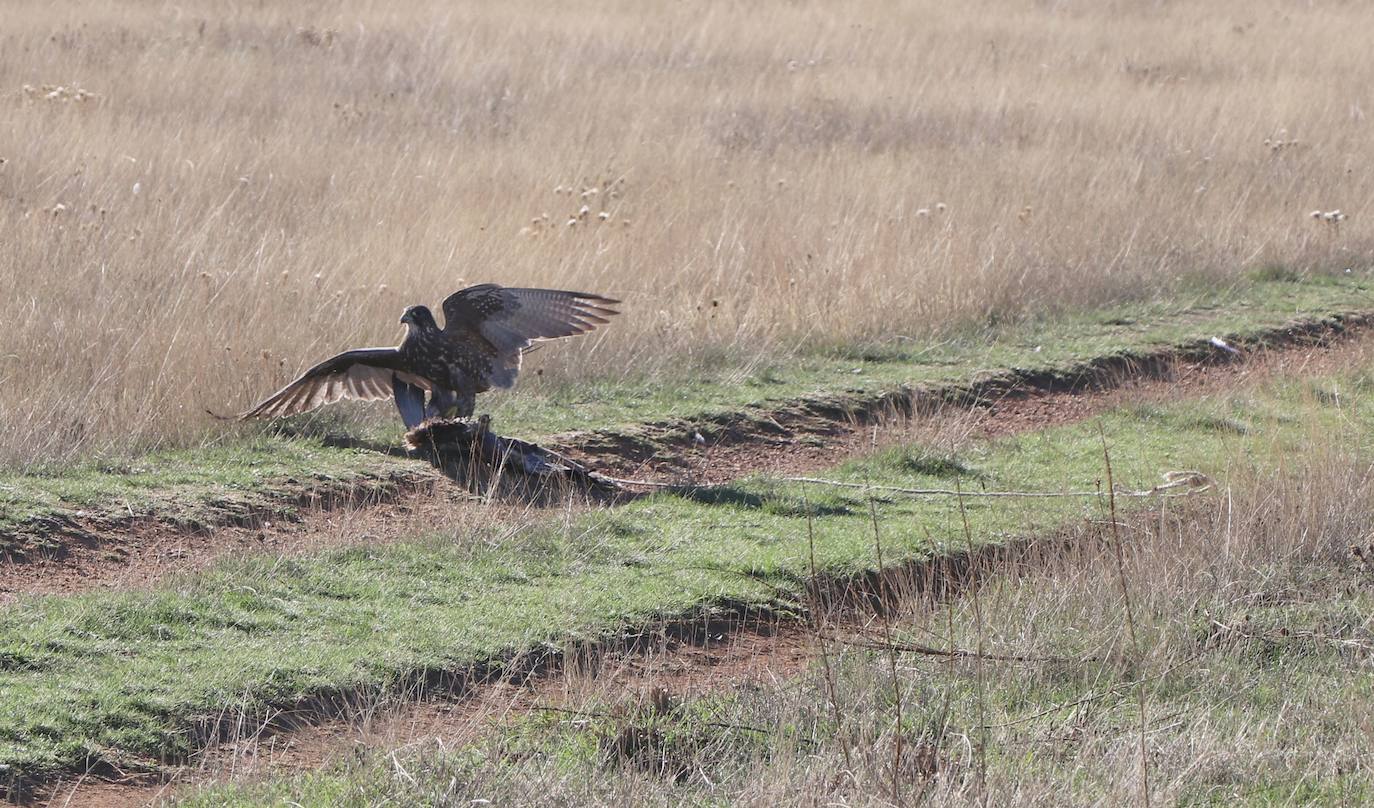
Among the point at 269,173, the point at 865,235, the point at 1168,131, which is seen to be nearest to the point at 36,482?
the point at 269,173

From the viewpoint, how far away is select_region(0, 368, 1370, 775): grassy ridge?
4195mm

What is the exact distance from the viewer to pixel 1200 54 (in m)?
18.4

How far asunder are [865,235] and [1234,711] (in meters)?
6.11

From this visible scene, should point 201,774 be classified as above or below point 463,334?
below

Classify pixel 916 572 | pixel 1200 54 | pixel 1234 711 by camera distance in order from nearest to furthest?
1. pixel 1234 711
2. pixel 916 572
3. pixel 1200 54

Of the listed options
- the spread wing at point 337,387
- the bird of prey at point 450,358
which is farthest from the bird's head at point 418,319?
the spread wing at point 337,387

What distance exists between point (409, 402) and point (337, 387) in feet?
0.99

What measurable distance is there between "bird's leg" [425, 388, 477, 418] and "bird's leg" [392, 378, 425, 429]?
49mm

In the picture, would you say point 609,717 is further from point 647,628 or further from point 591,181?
point 591,181

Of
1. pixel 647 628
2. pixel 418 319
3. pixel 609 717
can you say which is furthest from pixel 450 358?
pixel 609 717

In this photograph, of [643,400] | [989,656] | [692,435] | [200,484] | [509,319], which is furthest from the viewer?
[643,400]

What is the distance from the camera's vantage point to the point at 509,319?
6625 mm

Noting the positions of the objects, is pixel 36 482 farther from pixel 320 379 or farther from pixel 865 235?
pixel 865 235


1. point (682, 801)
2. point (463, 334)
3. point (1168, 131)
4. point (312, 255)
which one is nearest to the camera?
point (682, 801)
